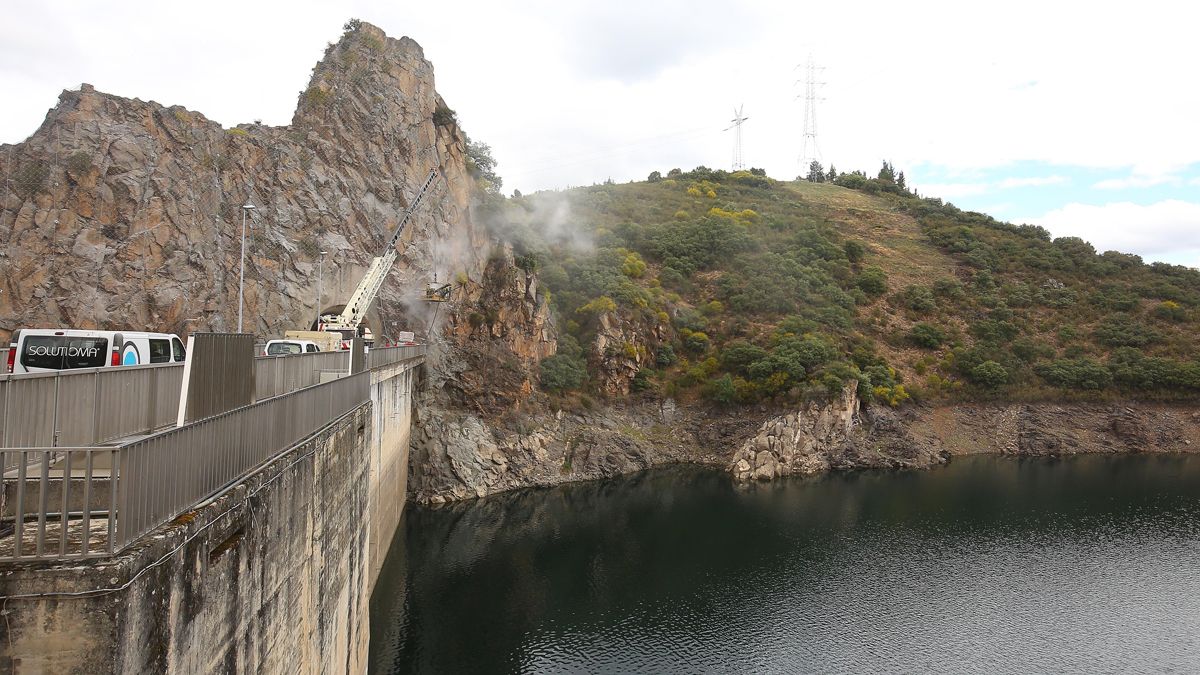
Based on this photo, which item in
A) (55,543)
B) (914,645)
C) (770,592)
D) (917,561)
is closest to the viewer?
(55,543)

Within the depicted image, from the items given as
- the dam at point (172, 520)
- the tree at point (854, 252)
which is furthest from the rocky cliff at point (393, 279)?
the dam at point (172, 520)

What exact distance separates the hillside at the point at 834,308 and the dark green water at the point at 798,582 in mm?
15077

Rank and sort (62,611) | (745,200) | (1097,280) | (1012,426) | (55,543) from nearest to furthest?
(62,611) < (55,543) < (1012,426) < (1097,280) < (745,200)

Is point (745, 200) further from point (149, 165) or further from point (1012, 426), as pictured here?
point (149, 165)

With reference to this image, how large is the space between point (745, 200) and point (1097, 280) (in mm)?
48014

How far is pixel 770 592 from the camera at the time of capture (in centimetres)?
3253

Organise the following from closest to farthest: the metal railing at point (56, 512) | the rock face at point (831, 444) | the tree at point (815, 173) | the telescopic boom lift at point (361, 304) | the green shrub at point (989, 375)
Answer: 1. the metal railing at point (56, 512)
2. the telescopic boom lift at point (361, 304)
3. the rock face at point (831, 444)
4. the green shrub at point (989, 375)
5. the tree at point (815, 173)

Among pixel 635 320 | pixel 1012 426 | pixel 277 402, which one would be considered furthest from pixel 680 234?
pixel 277 402

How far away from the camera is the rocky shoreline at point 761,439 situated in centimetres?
4825

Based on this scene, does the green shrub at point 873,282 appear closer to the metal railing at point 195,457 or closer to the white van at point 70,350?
the metal railing at point 195,457

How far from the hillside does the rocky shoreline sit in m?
2.00

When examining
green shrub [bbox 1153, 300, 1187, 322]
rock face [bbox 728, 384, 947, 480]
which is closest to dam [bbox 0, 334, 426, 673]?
rock face [bbox 728, 384, 947, 480]

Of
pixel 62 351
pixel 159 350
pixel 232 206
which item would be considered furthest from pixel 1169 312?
pixel 62 351

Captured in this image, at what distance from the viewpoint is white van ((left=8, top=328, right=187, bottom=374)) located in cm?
1485
